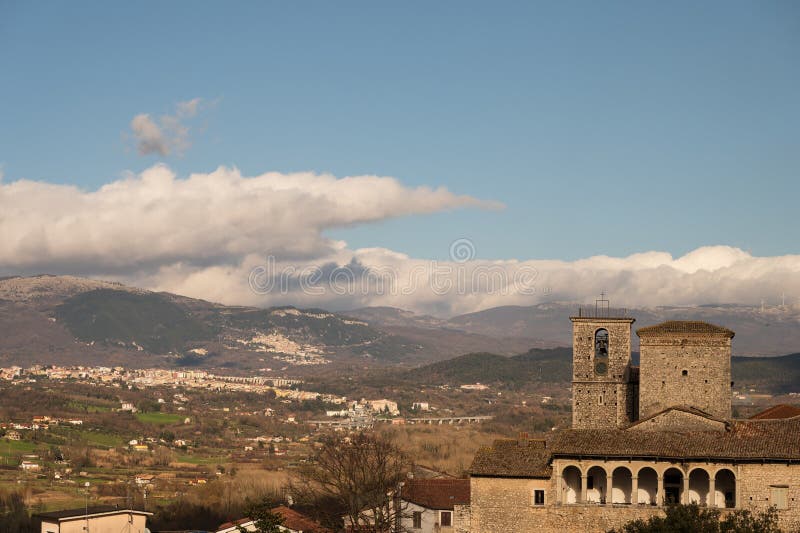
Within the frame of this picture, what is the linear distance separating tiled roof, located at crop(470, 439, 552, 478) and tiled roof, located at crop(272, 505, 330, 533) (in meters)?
9.44

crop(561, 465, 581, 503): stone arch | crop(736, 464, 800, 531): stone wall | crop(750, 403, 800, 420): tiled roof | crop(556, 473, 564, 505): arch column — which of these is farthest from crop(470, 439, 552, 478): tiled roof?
crop(750, 403, 800, 420): tiled roof

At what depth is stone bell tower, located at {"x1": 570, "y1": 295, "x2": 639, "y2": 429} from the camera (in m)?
64.4

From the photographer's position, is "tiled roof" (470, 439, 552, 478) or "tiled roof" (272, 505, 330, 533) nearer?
"tiled roof" (470, 439, 552, 478)

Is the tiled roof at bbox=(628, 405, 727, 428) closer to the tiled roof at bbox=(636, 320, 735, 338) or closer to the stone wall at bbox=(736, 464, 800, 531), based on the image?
the stone wall at bbox=(736, 464, 800, 531)

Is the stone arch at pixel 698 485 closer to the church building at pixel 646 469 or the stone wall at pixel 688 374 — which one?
the church building at pixel 646 469

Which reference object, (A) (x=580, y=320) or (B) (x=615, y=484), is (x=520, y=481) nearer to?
(B) (x=615, y=484)

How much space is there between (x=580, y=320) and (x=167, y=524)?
41.8m

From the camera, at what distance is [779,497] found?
173 feet

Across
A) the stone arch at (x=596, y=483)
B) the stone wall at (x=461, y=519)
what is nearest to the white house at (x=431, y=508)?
the stone wall at (x=461, y=519)

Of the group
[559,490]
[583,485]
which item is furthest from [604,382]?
[559,490]

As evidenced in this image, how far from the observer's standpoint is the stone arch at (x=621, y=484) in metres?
56.8

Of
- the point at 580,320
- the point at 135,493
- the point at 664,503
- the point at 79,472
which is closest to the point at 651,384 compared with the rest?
the point at 580,320

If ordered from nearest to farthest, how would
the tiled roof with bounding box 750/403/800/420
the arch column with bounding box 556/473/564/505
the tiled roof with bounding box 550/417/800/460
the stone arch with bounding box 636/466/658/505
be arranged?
1. the tiled roof with bounding box 550/417/800/460
2. the arch column with bounding box 556/473/564/505
3. the stone arch with bounding box 636/466/658/505
4. the tiled roof with bounding box 750/403/800/420

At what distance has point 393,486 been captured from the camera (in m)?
65.2
